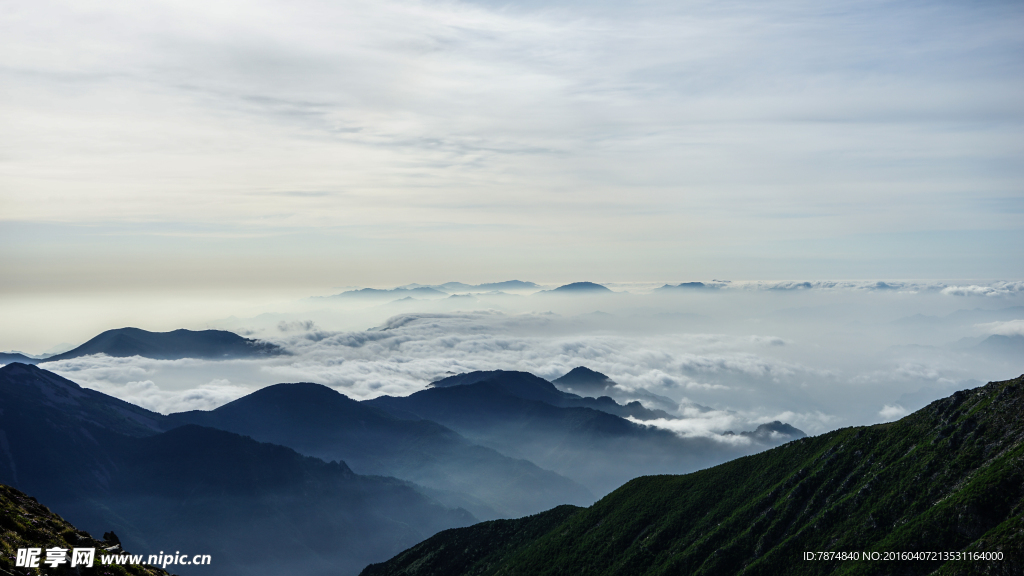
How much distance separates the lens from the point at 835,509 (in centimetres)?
11525

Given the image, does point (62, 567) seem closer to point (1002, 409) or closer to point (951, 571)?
point (951, 571)

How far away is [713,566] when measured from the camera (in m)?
122

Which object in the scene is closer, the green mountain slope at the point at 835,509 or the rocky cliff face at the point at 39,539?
the rocky cliff face at the point at 39,539

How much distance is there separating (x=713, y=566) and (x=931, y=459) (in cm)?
4805

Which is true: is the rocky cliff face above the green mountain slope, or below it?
above

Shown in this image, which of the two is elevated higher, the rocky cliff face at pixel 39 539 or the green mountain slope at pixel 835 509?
the rocky cliff face at pixel 39 539

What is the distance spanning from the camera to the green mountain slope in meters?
92.1

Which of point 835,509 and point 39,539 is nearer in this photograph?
point 39,539

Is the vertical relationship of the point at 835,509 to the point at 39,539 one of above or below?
below

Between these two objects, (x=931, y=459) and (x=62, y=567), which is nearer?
(x=62, y=567)

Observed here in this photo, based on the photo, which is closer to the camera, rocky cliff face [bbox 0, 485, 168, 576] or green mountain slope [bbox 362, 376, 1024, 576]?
rocky cliff face [bbox 0, 485, 168, 576]

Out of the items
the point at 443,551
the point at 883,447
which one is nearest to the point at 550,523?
the point at 443,551

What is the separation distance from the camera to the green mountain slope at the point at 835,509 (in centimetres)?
9206

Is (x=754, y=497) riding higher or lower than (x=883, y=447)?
lower
